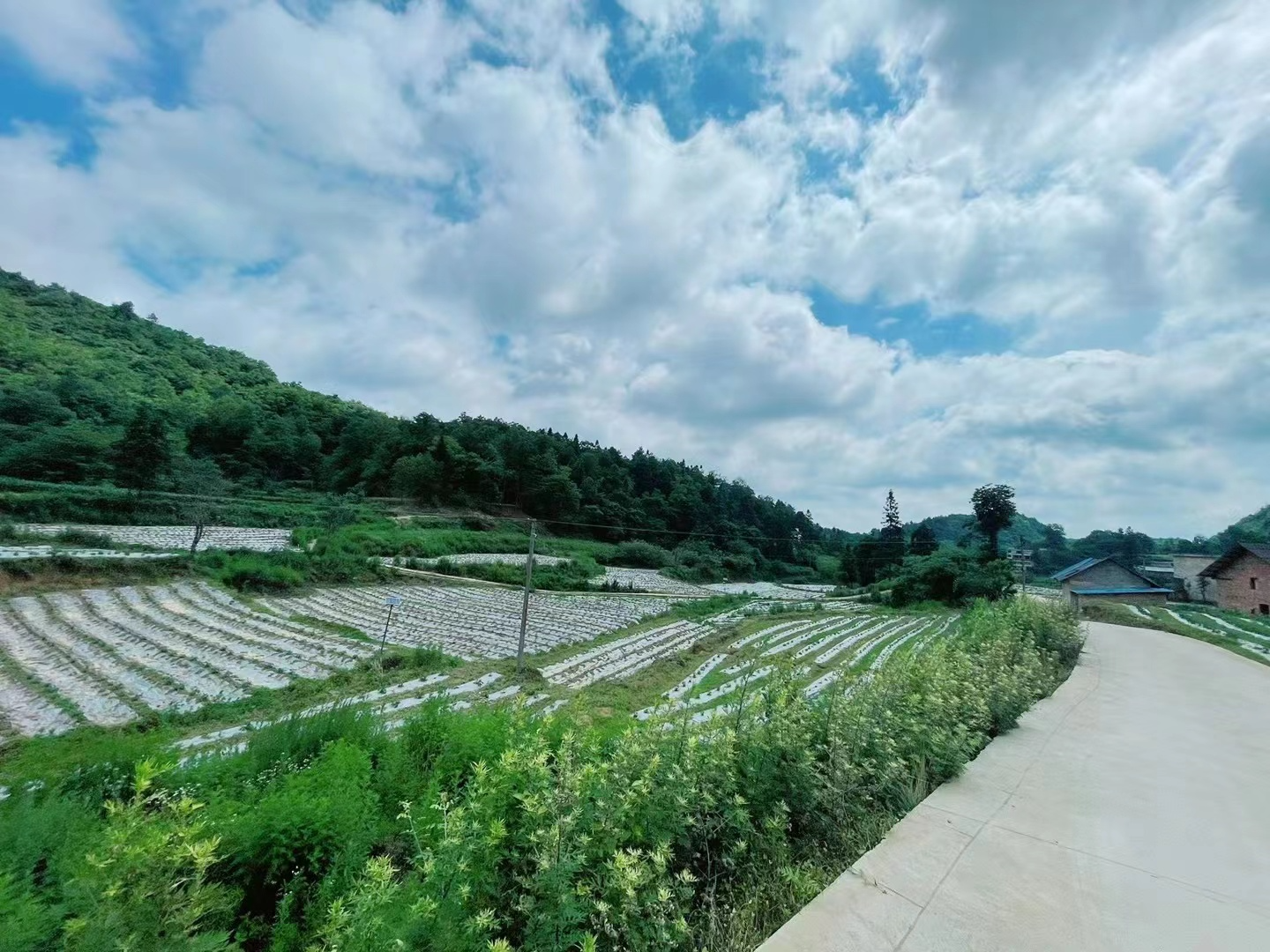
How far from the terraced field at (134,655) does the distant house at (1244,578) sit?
44720mm

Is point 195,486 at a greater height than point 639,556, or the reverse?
point 195,486

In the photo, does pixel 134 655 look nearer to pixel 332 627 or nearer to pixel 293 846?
pixel 332 627

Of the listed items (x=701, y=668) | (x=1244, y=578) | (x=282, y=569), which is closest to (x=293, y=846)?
(x=701, y=668)

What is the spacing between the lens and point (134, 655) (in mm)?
11078

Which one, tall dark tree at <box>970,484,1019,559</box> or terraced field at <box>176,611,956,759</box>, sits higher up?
tall dark tree at <box>970,484,1019,559</box>

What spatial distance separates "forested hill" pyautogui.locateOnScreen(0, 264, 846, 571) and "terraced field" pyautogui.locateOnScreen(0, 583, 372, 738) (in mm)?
21777

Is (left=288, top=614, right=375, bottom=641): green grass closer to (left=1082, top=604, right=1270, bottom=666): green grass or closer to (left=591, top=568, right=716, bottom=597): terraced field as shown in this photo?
(left=591, top=568, right=716, bottom=597): terraced field

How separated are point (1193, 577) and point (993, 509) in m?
15.1

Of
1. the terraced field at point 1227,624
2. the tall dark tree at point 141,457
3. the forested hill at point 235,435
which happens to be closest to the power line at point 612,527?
the forested hill at point 235,435

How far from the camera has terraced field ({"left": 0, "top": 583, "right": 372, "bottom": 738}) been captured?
8.24 m

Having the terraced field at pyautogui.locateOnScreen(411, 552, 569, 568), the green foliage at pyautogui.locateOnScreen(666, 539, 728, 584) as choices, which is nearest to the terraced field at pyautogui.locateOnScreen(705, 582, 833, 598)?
the green foliage at pyautogui.locateOnScreen(666, 539, 728, 584)

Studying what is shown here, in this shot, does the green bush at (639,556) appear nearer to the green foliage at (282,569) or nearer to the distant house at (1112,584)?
the green foliage at (282,569)

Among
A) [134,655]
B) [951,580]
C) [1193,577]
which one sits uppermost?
[1193,577]

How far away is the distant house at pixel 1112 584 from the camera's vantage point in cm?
3859
